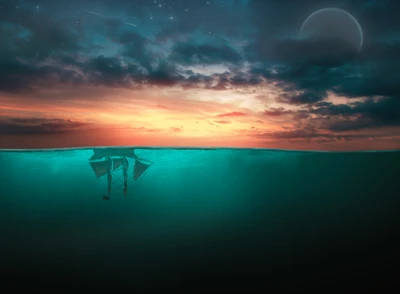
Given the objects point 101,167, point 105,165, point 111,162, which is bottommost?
point 101,167

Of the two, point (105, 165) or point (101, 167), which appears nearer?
point (101, 167)

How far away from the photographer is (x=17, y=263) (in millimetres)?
18234

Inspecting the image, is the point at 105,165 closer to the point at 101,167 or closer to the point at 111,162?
the point at 101,167

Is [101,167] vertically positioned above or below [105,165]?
below

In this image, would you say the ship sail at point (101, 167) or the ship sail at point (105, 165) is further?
the ship sail at point (105, 165)

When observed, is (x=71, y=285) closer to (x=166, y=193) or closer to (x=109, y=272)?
(x=109, y=272)

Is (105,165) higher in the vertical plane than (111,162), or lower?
lower

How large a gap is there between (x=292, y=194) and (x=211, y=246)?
7055cm

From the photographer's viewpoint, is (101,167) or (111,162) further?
(111,162)

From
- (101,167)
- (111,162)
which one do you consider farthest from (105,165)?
(111,162)

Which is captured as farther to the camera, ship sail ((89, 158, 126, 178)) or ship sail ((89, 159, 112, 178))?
ship sail ((89, 158, 126, 178))

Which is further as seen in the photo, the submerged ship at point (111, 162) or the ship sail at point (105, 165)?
the ship sail at point (105, 165)

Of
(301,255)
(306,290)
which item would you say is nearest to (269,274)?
(306,290)

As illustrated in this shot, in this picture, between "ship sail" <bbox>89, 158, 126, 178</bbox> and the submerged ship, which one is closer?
the submerged ship
